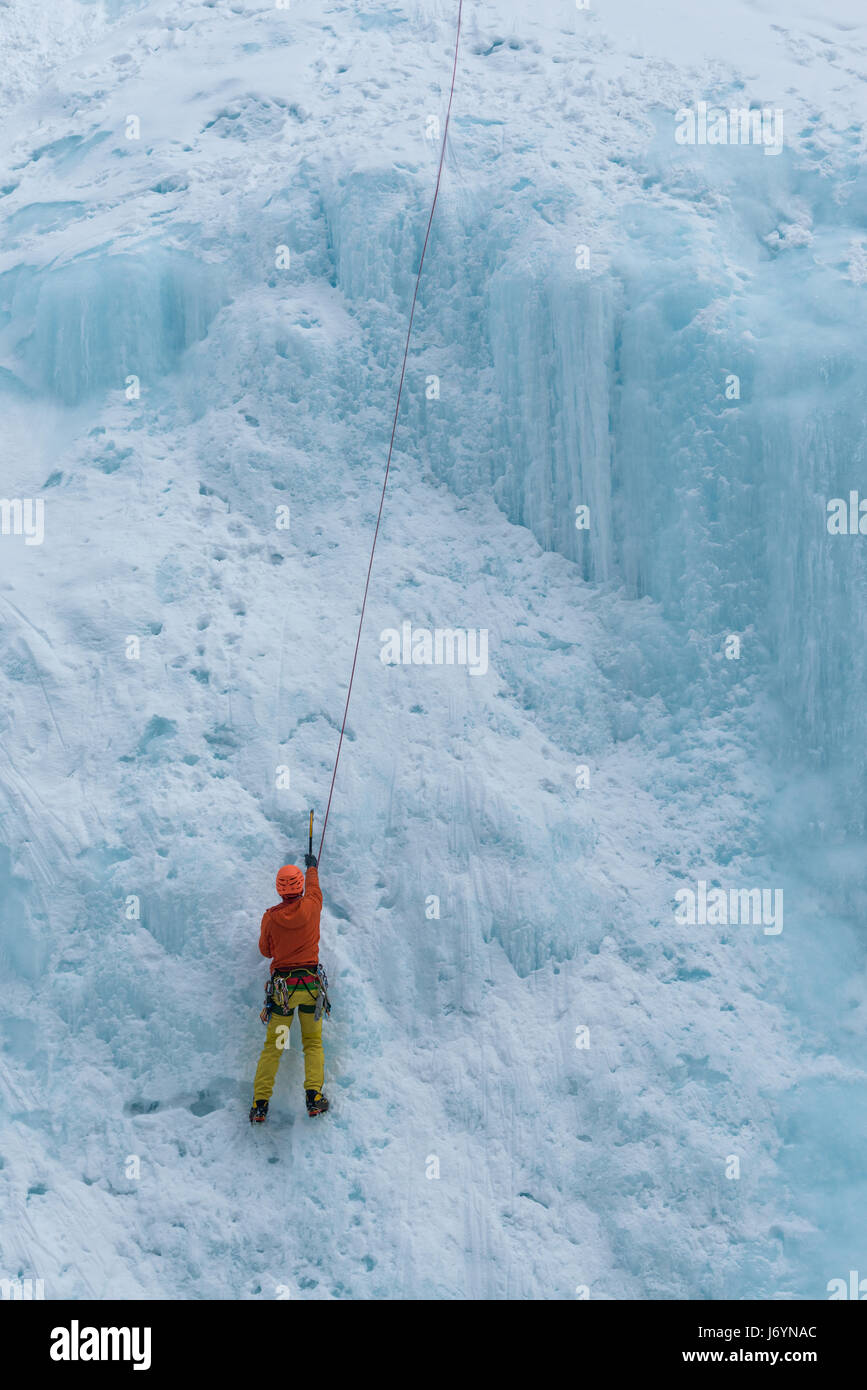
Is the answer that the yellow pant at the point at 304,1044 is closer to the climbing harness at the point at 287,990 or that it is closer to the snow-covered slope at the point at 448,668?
the climbing harness at the point at 287,990

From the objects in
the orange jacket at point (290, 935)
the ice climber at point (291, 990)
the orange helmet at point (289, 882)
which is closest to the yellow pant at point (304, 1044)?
the ice climber at point (291, 990)

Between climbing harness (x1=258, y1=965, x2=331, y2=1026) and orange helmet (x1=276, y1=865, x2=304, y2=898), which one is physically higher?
orange helmet (x1=276, y1=865, x2=304, y2=898)

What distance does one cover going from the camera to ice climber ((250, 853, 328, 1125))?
282 inches

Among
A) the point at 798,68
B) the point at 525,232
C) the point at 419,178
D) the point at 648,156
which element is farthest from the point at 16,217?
the point at 798,68

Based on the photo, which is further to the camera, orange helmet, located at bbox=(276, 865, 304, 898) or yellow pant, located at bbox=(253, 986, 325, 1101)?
orange helmet, located at bbox=(276, 865, 304, 898)

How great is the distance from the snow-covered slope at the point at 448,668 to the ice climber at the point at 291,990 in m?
0.28

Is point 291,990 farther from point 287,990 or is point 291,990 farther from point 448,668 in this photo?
point 448,668

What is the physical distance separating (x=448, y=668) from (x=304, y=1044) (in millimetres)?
3025

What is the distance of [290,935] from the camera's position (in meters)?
7.25

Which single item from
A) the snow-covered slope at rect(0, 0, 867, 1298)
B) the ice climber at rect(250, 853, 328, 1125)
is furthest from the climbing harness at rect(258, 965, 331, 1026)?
the snow-covered slope at rect(0, 0, 867, 1298)

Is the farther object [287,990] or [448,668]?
[448,668]

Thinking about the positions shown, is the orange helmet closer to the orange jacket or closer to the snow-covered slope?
the orange jacket

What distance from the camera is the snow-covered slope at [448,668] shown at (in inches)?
286

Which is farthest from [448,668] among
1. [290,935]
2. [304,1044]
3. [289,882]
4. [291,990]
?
[304,1044]
